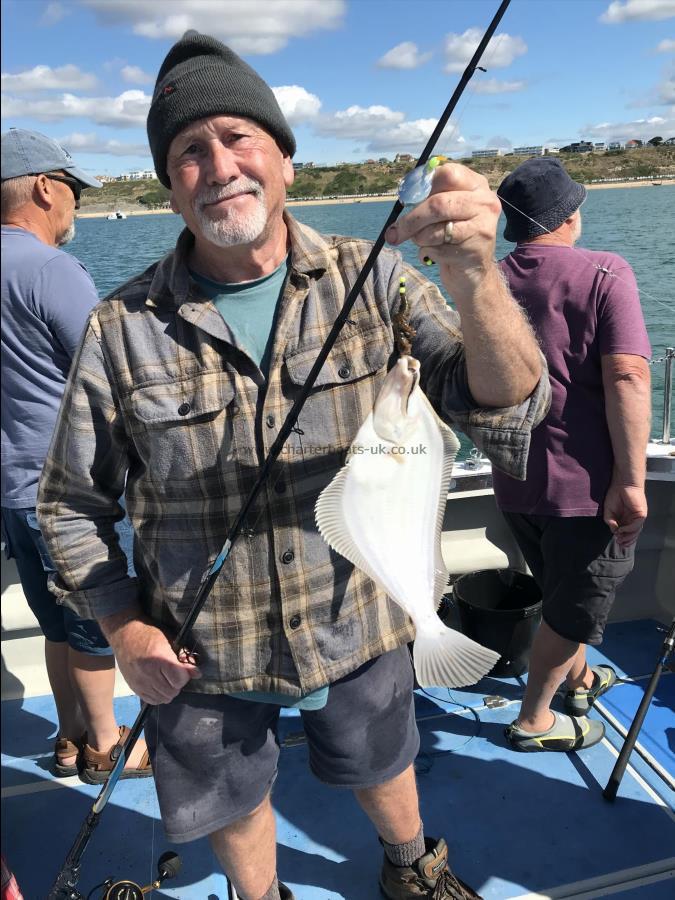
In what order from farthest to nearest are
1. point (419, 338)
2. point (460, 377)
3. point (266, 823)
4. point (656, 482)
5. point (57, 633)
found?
point (656, 482) → point (57, 633) → point (266, 823) → point (419, 338) → point (460, 377)

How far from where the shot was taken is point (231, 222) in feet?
5.80

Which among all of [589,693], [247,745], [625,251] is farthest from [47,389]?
[625,251]

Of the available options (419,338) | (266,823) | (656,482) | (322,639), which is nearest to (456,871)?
(266,823)

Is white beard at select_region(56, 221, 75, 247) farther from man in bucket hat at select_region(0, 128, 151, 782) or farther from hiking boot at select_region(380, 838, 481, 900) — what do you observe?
hiking boot at select_region(380, 838, 481, 900)

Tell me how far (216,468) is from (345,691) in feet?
2.59

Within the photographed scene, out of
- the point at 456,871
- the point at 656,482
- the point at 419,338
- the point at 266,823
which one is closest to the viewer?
the point at 419,338

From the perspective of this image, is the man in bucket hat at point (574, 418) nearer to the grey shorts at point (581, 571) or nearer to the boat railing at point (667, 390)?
the grey shorts at point (581, 571)

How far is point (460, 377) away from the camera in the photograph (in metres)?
1.76

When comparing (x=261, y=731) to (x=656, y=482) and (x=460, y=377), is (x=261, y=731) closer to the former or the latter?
(x=460, y=377)

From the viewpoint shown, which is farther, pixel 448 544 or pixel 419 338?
pixel 448 544

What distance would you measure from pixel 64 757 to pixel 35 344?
1.89 metres

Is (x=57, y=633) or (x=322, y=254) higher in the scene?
(x=322, y=254)

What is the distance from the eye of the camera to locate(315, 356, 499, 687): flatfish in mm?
1482

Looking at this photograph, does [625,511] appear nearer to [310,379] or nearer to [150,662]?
[310,379]
